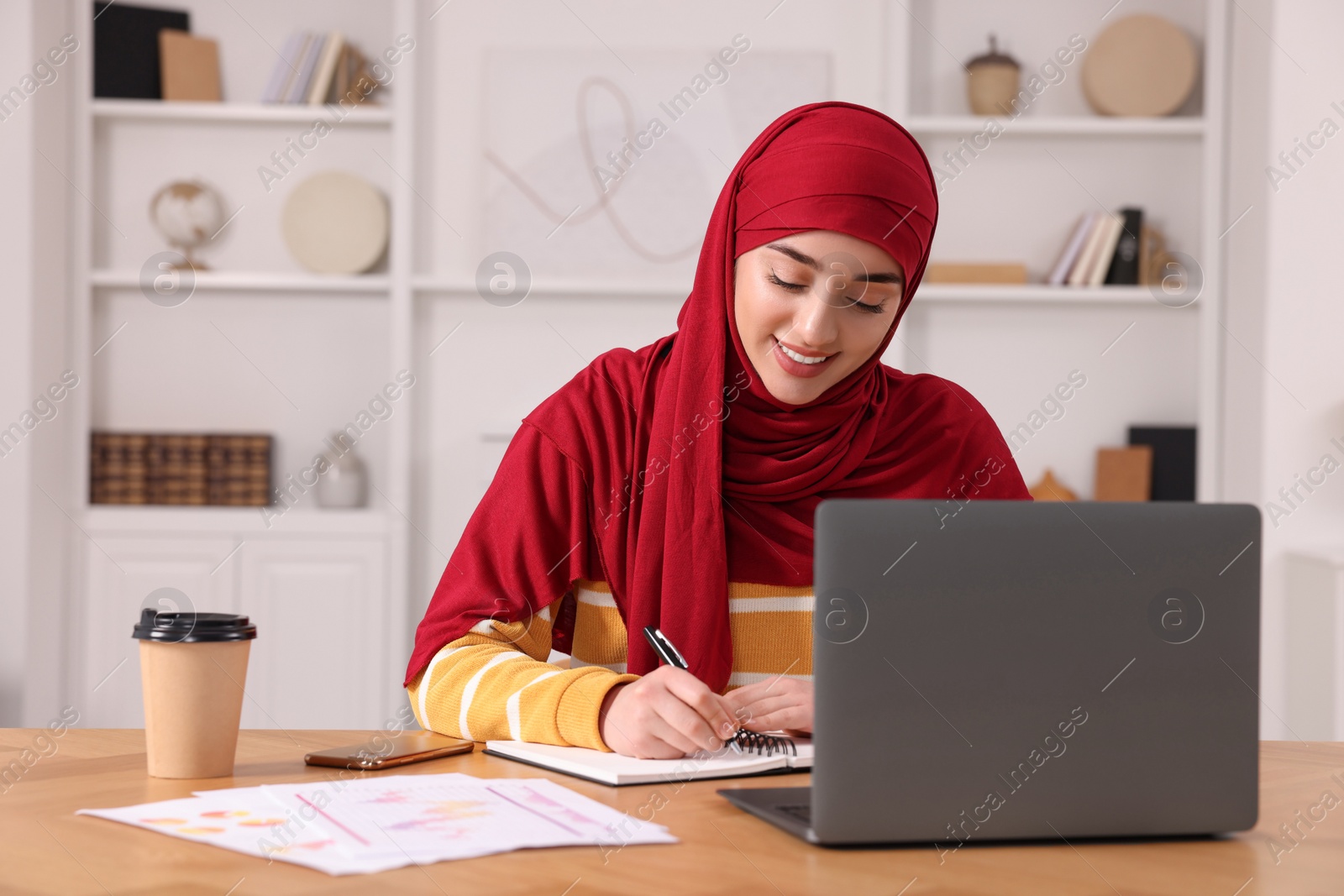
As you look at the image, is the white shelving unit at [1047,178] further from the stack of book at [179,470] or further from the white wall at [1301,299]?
the stack of book at [179,470]

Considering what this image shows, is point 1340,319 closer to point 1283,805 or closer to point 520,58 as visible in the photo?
point 520,58

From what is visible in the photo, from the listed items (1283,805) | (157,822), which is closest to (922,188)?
(1283,805)

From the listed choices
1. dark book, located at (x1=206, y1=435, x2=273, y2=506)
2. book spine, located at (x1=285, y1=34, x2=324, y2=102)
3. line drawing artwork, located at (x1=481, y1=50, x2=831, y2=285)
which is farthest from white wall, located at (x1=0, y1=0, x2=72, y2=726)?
line drawing artwork, located at (x1=481, y1=50, x2=831, y2=285)

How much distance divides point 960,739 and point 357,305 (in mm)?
3080

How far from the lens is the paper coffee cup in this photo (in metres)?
0.93

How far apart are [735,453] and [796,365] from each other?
14 centimetres

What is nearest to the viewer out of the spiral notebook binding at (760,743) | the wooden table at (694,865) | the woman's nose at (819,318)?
the wooden table at (694,865)

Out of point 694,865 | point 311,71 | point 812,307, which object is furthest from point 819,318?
point 311,71

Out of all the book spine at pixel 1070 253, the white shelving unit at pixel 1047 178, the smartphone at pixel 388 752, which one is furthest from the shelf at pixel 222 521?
the smartphone at pixel 388 752

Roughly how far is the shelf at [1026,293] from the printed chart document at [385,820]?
Answer: 2.71 m

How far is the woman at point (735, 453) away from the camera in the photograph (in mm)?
1362

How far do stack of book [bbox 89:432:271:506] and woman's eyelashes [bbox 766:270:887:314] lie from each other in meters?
2.38

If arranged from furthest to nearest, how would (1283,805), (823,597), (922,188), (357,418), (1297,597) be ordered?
1. (357,418)
2. (1297,597)
3. (922,188)
4. (1283,805)
5. (823,597)

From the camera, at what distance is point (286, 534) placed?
333 cm
